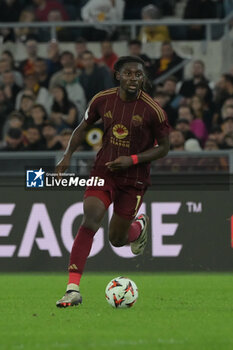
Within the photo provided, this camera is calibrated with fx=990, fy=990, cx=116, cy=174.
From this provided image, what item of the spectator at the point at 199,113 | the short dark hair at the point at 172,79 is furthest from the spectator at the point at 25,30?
the spectator at the point at 199,113

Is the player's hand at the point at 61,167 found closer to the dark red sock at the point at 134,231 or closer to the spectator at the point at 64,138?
the dark red sock at the point at 134,231

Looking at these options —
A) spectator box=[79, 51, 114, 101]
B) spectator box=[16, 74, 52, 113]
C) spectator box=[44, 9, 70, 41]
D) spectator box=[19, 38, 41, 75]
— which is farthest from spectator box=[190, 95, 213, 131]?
spectator box=[44, 9, 70, 41]

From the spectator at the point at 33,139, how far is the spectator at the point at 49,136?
0.08 metres

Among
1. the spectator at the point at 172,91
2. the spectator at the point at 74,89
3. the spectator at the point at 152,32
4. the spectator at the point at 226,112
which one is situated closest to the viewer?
the spectator at the point at 226,112

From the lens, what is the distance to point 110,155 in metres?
8.73

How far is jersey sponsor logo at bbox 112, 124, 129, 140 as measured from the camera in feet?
28.5

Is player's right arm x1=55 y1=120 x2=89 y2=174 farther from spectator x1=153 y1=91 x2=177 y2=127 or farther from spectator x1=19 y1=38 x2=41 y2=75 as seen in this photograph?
spectator x1=19 y1=38 x2=41 y2=75

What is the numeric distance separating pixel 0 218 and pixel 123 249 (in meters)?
1.70

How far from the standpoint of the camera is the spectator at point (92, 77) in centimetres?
1585

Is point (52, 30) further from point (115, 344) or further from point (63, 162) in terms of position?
point (115, 344)

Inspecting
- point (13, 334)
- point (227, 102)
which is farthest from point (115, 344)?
point (227, 102)

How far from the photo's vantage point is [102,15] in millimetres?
17172

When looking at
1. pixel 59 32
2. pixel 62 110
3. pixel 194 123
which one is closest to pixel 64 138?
pixel 62 110

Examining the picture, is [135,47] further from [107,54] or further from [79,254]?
[79,254]
